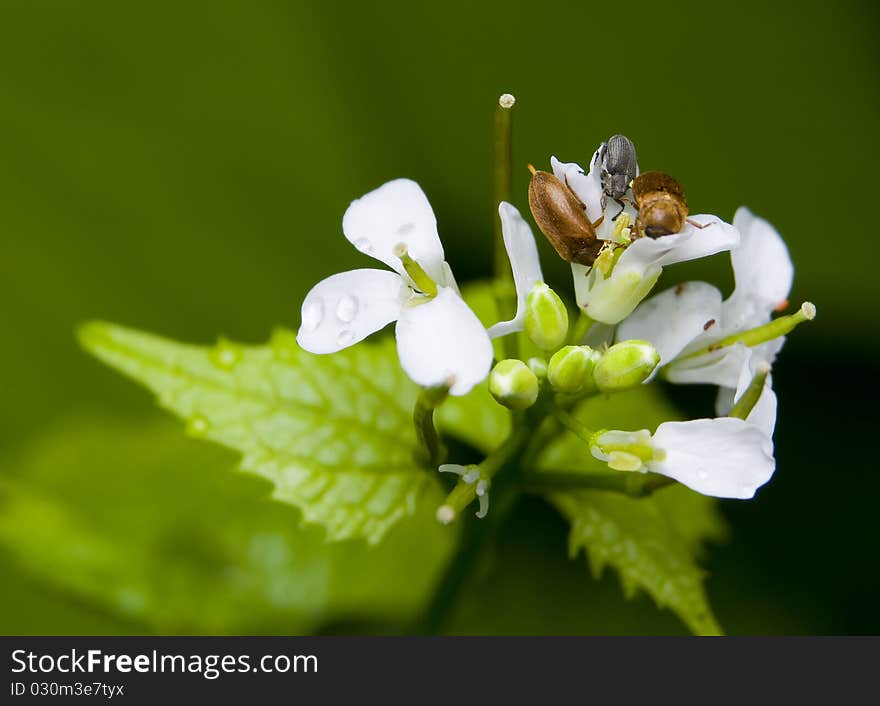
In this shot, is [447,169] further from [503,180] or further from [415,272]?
[415,272]

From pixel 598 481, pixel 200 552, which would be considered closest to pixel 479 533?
pixel 598 481

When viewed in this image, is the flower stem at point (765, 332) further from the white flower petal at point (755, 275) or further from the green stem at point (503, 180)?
the green stem at point (503, 180)

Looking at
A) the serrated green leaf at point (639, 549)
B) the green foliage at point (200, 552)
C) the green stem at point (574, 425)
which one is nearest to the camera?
the green stem at point (574, 425)

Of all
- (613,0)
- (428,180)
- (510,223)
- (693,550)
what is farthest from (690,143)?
(510,223)

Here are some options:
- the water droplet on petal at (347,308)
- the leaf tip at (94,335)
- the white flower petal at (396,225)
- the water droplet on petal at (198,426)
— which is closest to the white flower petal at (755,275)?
the white flower petal at (396,225)

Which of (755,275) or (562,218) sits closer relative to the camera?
(562,218)

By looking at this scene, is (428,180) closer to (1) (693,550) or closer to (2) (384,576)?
(2) (384,576)
